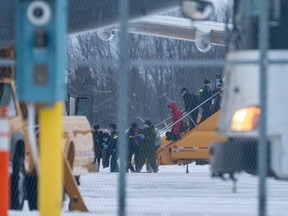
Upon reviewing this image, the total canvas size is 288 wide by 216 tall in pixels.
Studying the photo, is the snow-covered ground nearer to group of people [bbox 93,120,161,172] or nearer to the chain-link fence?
the chain-link fence

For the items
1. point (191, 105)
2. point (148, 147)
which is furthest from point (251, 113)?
point (191, 105)

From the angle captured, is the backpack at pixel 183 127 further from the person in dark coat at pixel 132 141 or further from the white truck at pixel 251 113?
the white truck at pixel 251 113

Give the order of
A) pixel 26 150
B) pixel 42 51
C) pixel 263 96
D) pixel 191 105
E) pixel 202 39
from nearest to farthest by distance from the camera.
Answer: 1. pixel 42 51
2. pixel 263 96
3. pixel 26 150
4. pixel 202 39
5. pixel 191 105

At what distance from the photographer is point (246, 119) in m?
11.6

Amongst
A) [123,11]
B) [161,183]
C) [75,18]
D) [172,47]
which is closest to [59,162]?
[123,11]

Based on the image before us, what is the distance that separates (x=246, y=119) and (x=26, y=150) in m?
5.72

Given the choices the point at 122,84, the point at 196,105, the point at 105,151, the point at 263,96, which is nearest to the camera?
the point at 263,96

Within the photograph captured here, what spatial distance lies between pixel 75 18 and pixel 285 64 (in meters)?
4.43

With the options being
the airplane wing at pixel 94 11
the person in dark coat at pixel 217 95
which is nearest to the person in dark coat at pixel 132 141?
the person in dark coat at pixel 217 95

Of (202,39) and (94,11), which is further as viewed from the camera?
(202,39)

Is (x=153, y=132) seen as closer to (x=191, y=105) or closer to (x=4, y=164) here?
(x=191, y=105)

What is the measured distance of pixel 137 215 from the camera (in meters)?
15.6

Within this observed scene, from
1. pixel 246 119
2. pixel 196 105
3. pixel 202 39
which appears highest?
pixel 202 39

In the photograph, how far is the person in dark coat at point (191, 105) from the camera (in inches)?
1196
